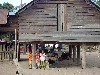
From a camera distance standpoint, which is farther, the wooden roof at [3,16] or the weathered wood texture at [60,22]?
the wooden roof at [3,16]

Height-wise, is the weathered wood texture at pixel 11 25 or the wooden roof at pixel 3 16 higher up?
the wooden roof at pixel 3 16

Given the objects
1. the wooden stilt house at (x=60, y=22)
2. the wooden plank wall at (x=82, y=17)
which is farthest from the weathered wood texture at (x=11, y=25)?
the wooden plank wall at (x=82, y=17)

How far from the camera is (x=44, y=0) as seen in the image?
2123cm

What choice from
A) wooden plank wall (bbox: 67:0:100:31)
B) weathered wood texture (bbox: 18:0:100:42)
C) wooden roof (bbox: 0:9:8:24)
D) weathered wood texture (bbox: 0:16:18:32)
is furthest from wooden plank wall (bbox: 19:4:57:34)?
weathered wood texture (bbox: 0:16:18:32)

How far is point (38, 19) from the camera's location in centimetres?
2100

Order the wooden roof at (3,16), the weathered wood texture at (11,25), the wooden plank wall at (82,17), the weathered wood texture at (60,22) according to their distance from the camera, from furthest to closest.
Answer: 1. the weathered wood texture at (11,25)
2. the wooden roof at (3,16)
3. the wooden plank wall at (82,17)
4. the weathered wood texture at (60,22)

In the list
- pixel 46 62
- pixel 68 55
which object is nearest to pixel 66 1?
pixel 46 62

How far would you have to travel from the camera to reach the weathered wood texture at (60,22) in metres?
20.8

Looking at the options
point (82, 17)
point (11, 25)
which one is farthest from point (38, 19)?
point (11, 25)

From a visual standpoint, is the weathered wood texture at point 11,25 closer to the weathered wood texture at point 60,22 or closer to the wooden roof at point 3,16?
the wooden roof at point 3,16

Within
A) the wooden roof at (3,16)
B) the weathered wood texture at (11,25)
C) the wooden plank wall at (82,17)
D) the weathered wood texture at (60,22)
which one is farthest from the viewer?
the weathered wood texture at (11,25)

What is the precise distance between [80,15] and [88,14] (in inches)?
25.5

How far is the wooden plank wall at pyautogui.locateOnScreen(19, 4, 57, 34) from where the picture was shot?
20.8 m

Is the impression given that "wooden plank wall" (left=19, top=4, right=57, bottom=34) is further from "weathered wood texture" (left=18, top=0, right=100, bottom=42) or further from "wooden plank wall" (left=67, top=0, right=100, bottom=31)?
"wooden plank wall" (left=67, top=0, right=100, bottom=31)
